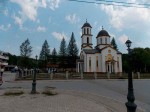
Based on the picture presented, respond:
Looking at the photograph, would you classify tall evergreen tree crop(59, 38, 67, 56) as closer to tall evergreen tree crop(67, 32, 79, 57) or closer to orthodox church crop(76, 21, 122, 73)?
tall evergreen tree crop(67, 32, 79, 57)

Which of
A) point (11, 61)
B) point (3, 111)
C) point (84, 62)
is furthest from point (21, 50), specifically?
point (3, 111)

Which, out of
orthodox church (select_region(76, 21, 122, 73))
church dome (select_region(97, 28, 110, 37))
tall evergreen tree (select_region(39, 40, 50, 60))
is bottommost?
orthodox church (select_region(76, 21, 122, 73))


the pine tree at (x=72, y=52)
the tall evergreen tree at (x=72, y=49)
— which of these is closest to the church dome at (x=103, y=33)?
the tall evergreen tree at (x=72, y=49)

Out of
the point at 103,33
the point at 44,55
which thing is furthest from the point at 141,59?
the point at 44,55

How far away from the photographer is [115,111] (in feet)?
27.1

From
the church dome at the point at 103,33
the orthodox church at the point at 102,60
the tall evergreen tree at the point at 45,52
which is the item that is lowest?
the orthodox church at the point at 102,60

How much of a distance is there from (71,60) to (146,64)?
28.3 m

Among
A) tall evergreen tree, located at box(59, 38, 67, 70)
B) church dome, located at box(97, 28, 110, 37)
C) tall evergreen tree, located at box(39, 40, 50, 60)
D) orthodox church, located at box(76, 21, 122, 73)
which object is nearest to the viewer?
orthodox church, located at box(76, 21, 122, 73)

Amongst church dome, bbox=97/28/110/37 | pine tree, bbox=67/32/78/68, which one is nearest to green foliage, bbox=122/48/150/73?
church dome, bbox=97/28/110/37

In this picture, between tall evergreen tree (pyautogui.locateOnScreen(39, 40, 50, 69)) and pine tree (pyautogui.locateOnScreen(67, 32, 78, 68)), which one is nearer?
pine tree (pyautogui.locateOnScreen(67, 32, 78, 68))

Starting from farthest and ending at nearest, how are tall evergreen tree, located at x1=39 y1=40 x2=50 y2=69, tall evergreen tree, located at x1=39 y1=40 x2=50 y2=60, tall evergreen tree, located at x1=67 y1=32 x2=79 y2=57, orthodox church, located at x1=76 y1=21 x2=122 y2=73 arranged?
1. tall evergreen tree, located at x1=39 y1=40 x2=50 y2=60
2. tall evergreen tree, located at x1=39 y1=40 x2=50 y2=69
3. tall evergreen tree, located at x1=67 y1=32 x2=79 y2=57
4. orthodox church, located at x1=76 y1=21 x2=122 y2=73

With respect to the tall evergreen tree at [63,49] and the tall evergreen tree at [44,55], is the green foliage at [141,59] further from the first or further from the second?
the tall evergreen tree at [44,55]

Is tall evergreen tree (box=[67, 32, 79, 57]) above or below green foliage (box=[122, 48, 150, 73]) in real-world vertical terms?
above

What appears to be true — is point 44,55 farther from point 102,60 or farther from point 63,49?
point 102,60
